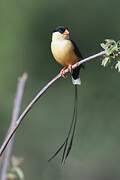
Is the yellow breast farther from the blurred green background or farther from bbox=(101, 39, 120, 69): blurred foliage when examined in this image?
the blurred green background

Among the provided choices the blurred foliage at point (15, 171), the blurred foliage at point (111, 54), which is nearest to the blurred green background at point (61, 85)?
the blurred foliage at point (15, 171)

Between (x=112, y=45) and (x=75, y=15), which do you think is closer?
(x=112, y=45)

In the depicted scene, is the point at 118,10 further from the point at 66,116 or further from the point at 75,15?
the point at 66,116

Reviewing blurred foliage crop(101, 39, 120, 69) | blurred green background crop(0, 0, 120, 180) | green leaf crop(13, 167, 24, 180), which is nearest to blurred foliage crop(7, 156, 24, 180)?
green leaf crop(13, 167, 24, 180)

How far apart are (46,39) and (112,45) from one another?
1198 cm

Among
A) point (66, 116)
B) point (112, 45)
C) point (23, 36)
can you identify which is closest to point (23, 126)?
point (66, 116)

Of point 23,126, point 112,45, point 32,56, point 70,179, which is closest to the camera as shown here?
point 112,45

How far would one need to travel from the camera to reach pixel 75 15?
15688 millimetres

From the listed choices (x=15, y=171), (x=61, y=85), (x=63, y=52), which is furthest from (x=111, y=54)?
(x=61, y=85)

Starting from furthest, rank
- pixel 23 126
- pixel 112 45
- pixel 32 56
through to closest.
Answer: pixel 32 56
pixel 23 126
pixel 112 45

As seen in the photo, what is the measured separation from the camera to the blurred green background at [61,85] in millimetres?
14070

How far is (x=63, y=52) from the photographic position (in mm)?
4051

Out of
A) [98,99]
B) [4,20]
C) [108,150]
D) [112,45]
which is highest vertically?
[112,45]

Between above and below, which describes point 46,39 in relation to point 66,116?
above
